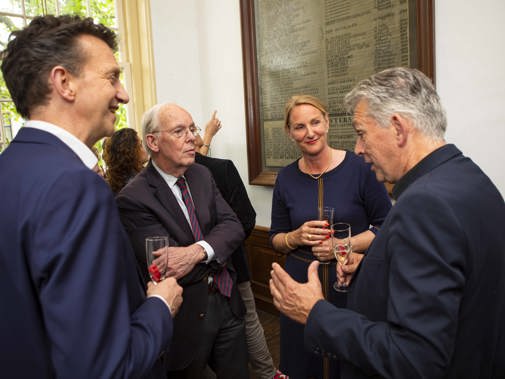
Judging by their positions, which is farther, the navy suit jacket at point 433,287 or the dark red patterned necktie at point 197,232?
the dark red patterned necktie at point 197,232

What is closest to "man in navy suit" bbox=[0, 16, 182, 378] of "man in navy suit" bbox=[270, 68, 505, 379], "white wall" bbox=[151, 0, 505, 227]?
"man in navy suit" bbox=[270, 68, 505, 379]

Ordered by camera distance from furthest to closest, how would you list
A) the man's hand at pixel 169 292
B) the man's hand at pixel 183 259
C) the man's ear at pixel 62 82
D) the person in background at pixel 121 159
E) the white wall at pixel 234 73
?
the person in background at pixel 121 159 < the white wall at pixel 234 73 < the man's hand at pixel 183 259 < the man's hand at pixel 169 292 < the man's ear at pixel 62 82

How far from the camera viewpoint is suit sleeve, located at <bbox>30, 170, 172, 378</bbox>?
828mm

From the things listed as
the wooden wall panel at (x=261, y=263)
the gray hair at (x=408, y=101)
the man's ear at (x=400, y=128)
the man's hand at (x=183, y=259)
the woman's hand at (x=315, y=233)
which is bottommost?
the wooden wall panel at (x=261, y=263)

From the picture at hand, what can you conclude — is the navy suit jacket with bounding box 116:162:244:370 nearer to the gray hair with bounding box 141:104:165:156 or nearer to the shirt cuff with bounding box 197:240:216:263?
the shirt cuff with bounding box 197:240:216:263

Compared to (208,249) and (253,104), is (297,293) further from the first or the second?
(253,104)

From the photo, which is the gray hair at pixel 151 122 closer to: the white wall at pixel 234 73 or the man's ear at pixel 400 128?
the man's ear at pixel 400 128

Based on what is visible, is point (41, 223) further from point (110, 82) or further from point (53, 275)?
point (110, 82)

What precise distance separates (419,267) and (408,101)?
452 mm

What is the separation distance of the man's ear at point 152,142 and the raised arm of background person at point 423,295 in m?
1.24

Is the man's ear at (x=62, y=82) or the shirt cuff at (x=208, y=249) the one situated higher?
the man's ear at (x=62, y=82)

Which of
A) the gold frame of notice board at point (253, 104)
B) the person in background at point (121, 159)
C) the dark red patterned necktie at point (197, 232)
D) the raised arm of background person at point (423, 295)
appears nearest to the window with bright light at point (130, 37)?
the gold frame of notice board at point (253, 104)

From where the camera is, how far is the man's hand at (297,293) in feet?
4.01

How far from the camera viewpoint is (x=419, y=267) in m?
0.92
